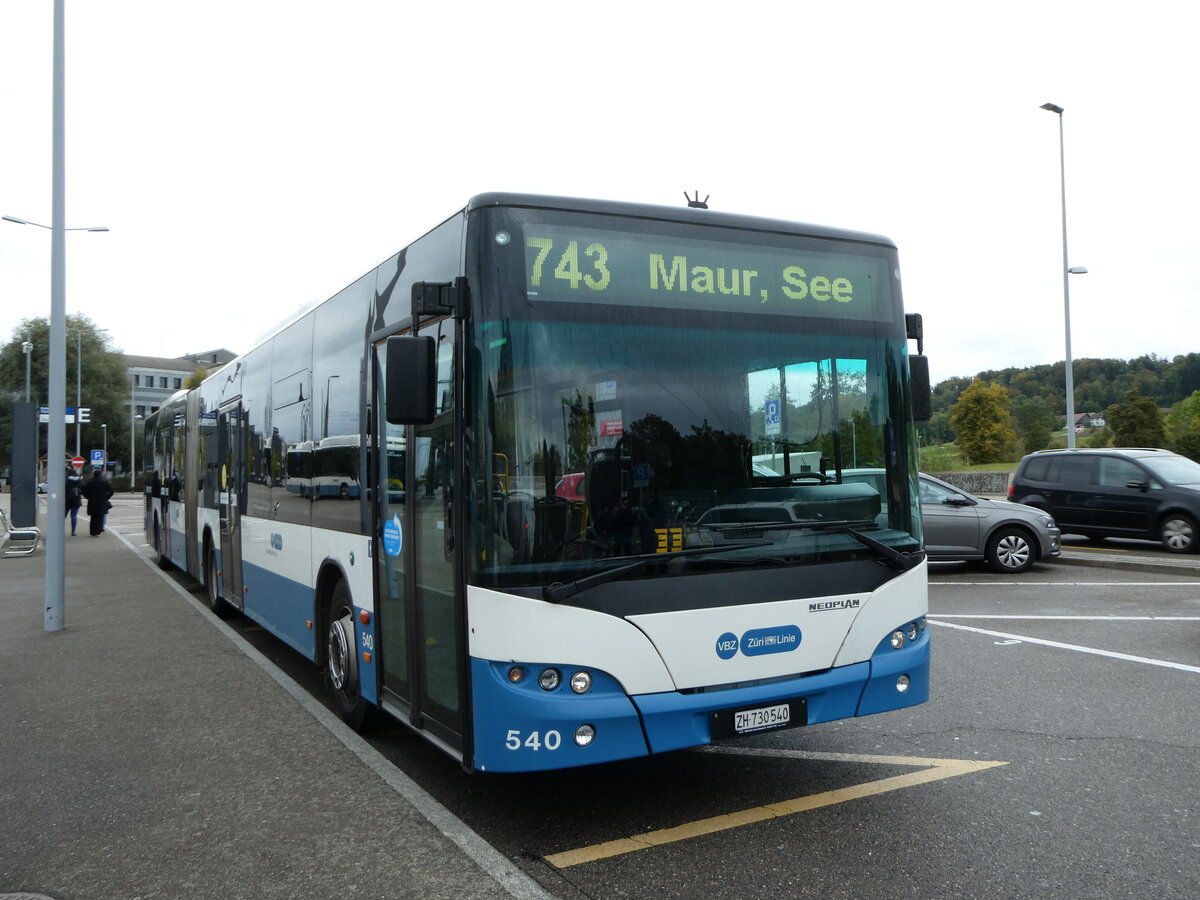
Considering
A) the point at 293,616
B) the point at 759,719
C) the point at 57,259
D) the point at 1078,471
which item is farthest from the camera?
the point at 1078,471

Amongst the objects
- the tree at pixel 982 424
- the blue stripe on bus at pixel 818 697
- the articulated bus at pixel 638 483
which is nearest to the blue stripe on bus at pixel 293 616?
the articulated bus at pixel 638 483

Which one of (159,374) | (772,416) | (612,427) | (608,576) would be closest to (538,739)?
(608,576)

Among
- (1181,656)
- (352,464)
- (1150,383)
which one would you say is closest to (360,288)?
(352,464)

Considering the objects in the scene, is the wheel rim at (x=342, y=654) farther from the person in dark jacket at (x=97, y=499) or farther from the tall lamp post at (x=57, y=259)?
the person in dark jacket at (x=97, y=499)

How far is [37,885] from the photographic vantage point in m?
4.11

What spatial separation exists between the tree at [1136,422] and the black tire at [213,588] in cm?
6022

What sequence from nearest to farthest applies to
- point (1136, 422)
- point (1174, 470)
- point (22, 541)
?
point (1174, 470) → point (22, 541) → point (1136, 422)

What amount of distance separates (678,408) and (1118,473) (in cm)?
1445

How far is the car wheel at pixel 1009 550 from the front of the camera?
1420 cm

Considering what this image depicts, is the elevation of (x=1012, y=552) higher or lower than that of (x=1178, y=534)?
lower

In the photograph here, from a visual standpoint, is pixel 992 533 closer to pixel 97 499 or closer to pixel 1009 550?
pixel 1009 550

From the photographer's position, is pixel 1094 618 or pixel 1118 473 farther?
pixel 1118 473

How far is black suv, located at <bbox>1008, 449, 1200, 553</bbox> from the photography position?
15.7 metres

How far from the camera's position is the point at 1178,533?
15.7 meters
